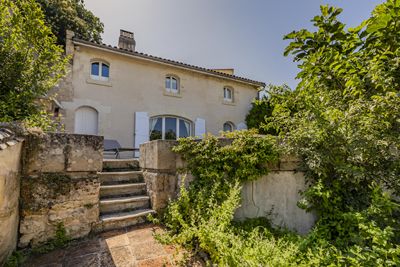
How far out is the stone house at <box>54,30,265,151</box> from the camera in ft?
23.8

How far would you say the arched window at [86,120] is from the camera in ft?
23.7

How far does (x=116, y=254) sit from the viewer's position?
2.19 m

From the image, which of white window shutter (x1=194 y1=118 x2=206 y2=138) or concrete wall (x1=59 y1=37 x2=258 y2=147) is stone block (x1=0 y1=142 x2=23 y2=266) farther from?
white window shutter (x1=194 y1=118 x2=206 y2=138)

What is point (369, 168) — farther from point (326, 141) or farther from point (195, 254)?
point (195, 254)

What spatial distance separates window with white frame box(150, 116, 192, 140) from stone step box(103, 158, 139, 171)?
4.29 metres

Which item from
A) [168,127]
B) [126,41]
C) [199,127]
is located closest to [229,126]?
[199,127]

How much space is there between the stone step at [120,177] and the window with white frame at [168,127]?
4.68m

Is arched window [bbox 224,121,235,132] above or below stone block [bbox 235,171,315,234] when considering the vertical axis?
above

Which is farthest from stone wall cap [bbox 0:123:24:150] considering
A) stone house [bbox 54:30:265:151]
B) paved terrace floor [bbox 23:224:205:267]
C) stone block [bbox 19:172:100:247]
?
stone house [bbox 54:30:265:151]

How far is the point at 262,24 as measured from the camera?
6852mm

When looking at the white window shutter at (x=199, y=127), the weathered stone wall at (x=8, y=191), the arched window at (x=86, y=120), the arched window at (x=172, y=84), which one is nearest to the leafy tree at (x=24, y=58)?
the weathered stone wall at (x=8, y=191)

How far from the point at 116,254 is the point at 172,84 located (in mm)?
8095

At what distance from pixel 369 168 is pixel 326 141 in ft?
2.13

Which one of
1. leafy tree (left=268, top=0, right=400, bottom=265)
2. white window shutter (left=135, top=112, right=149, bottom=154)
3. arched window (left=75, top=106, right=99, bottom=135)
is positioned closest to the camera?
leafy tree (left=268, top=0, right=400, bottom=265)
